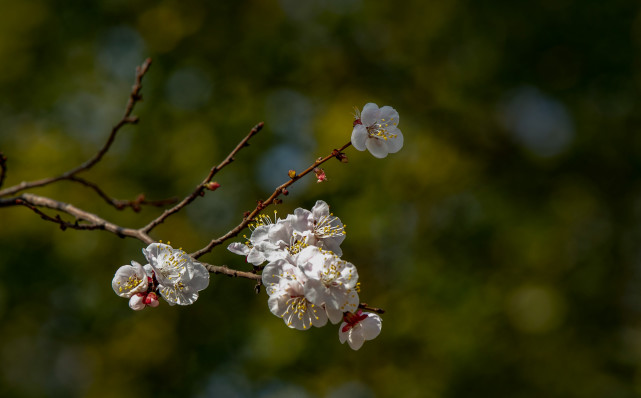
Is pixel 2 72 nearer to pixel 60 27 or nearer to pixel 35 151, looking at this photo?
pixel 60 27

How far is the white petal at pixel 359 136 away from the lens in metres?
1.35

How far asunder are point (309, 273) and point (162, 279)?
33 centimetres

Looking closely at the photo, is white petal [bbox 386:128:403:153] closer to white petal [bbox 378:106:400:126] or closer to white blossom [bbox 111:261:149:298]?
white petal [bbox 378:106:400:126]

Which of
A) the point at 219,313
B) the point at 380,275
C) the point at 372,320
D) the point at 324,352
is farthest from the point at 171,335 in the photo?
the point at 372,320

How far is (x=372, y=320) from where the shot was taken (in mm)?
1273

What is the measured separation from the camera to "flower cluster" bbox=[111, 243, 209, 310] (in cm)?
123

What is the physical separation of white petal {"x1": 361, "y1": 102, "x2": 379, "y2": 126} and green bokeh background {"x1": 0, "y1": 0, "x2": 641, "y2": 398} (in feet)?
11.0

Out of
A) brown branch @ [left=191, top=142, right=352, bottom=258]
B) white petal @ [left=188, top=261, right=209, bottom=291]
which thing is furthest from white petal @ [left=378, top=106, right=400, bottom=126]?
white petal @ [left=188, top=261, right=209, bottom=291]

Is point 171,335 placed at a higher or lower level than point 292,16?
lower

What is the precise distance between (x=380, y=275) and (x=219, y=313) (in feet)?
4.57

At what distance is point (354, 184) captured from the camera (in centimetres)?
498

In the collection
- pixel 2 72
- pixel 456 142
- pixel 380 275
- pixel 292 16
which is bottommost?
pixel 380 275

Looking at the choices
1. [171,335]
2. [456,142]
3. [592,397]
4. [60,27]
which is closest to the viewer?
[592,397]

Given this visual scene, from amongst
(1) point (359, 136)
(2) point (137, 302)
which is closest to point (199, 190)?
(2) point (137, 302)
